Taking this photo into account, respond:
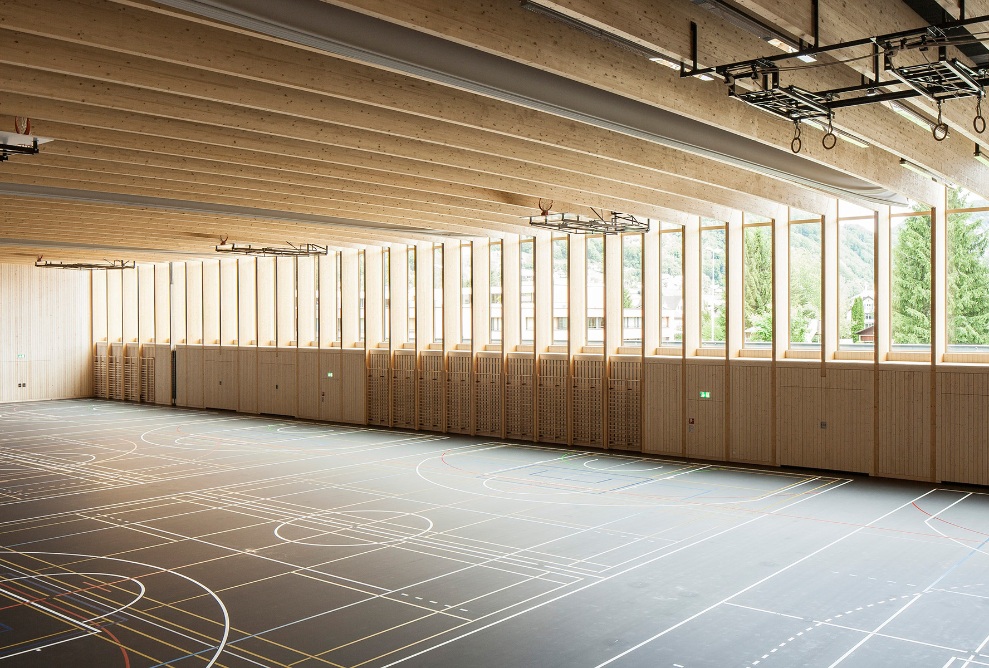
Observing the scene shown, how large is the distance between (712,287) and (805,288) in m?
2.08

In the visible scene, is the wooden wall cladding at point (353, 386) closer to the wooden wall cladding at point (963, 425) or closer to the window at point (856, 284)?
the window at point (856, 284)

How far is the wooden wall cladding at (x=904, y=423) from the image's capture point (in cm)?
1666

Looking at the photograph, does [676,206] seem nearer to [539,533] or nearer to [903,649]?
[539,533]

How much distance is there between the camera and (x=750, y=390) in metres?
18.8

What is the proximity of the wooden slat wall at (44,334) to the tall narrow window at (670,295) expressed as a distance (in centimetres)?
2590

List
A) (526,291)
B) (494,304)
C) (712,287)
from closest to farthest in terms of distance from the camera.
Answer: (712,287), (526,291), (494,304)

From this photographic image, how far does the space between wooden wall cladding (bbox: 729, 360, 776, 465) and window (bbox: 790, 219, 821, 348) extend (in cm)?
127

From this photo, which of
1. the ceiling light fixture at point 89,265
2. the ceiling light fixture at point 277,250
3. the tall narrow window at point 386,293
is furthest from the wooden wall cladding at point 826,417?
the ceiling light fixture at point 89,265

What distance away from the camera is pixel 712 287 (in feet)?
66.8

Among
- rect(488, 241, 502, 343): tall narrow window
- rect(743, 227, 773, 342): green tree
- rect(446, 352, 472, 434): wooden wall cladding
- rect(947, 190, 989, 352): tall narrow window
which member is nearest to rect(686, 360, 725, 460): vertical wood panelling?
rect(743, 227, 773, 342): green tree

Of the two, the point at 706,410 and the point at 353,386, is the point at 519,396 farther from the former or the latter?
the point at 353,386

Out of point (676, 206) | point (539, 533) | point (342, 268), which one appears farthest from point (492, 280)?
point (539, 533)

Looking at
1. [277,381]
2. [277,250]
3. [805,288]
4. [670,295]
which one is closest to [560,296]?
[670,295]

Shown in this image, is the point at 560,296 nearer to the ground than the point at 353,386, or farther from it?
farther from it
